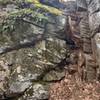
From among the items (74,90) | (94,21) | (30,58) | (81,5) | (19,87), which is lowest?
(74,90)

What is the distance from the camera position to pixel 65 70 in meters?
8.41

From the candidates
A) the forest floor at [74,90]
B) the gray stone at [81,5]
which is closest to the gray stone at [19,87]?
the forest floor at [74,90]

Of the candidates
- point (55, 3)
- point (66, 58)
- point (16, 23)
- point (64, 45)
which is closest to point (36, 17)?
point (16, 23)

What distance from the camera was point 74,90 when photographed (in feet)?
24.3

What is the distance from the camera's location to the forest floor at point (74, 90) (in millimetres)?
7062

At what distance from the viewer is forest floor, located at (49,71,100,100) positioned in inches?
278

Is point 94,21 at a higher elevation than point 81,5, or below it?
below

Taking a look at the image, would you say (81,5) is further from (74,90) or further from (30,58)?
(74,90)

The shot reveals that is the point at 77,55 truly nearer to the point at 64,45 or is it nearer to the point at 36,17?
the point at 64,45

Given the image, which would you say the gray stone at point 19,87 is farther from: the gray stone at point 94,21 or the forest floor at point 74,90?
the gray stone at point 94,21

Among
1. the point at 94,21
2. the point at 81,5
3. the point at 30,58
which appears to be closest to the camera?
the point at 30,58

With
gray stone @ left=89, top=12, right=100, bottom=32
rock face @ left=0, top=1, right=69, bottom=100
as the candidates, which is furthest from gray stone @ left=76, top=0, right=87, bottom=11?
rock face @ left=0, top=1, right=69, bottom=100

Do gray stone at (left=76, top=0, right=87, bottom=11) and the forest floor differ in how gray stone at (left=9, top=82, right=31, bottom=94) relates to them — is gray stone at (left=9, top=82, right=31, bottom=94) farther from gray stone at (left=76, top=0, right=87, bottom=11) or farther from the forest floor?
gray stone at (left=76, top=0, right=87, bottom=11)

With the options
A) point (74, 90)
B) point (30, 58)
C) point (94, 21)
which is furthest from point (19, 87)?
point (94, 21)
